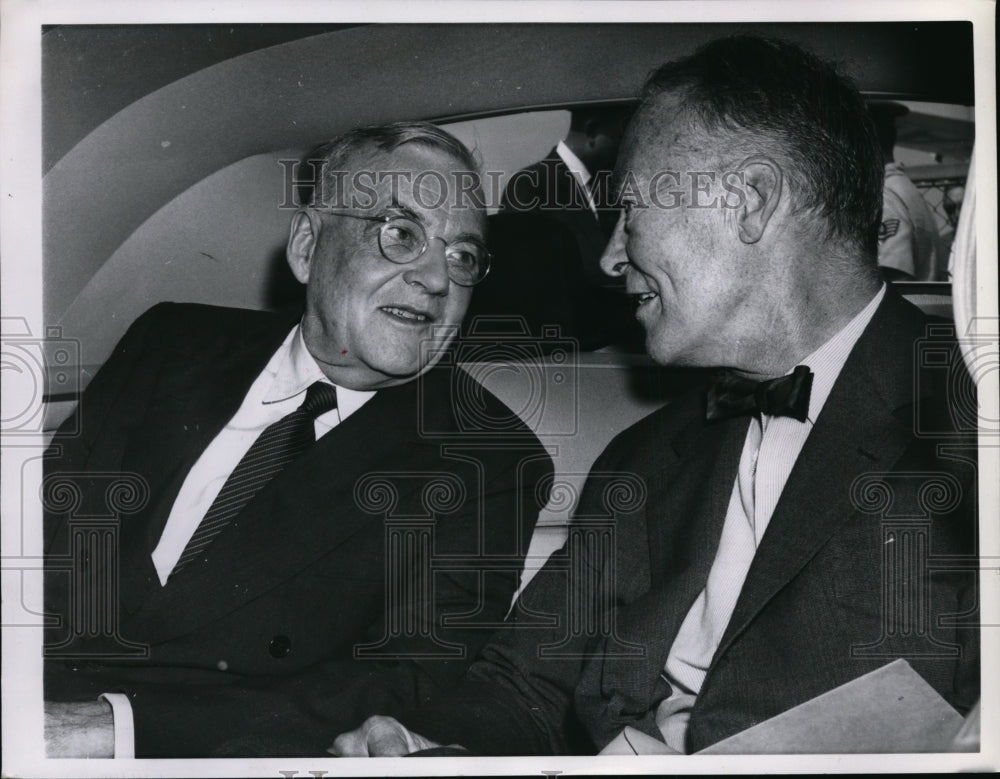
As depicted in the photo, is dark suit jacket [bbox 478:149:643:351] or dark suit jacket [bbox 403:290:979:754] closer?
dark suit jacket [bbox 403:290:979:754]

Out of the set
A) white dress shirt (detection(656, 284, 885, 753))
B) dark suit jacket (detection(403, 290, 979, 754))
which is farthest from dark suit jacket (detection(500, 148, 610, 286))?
white dress shirt (detection(656, 284, 885, 753))

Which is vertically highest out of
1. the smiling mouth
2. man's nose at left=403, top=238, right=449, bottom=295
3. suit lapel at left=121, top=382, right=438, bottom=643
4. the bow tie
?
man's nose at left=403, top=238, right=449, bottom=295

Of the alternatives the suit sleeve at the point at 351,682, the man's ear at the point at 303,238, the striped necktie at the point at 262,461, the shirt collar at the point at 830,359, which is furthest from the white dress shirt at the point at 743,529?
the man's ear at the point at 303,238

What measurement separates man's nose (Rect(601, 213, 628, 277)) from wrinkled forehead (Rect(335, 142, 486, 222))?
11.1 inches

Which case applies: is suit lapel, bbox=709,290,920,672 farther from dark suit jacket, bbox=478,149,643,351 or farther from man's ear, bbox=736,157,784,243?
dark suit jacket, bbox=478,149,643,351

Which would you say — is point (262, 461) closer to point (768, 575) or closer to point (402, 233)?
point (402, 233)

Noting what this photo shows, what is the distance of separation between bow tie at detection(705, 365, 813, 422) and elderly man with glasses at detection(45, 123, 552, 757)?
39 cm

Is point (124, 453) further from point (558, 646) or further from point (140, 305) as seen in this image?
point (558, 646)

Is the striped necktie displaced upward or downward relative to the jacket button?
upward

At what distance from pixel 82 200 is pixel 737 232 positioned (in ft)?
4.65

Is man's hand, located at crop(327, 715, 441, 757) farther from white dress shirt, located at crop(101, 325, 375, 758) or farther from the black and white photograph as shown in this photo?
white dress shirt, located at crop(101, 325, 375, 758)

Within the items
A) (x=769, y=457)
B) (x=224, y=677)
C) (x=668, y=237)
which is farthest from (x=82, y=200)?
(x=769, y=457)

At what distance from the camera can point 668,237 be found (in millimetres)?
2174

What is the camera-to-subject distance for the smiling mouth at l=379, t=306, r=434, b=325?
7.20 feet
